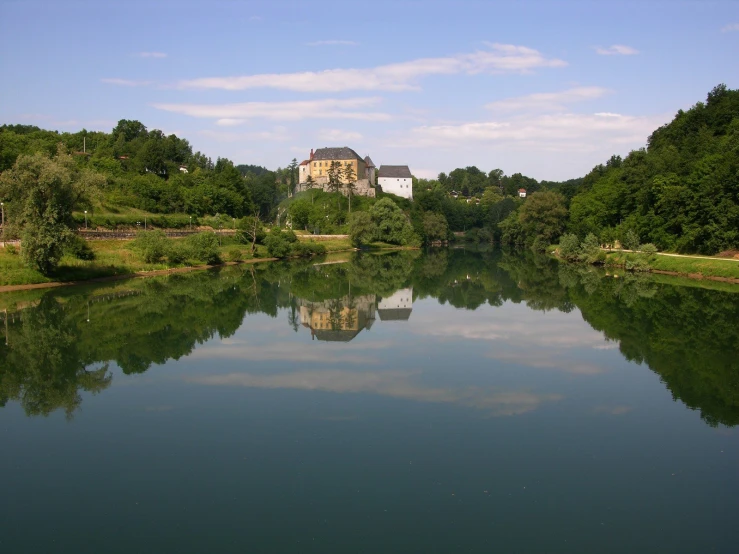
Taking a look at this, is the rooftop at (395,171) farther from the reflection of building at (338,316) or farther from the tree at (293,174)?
the reflection of building at (338,316)

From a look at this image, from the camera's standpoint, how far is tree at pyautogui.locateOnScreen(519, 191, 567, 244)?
2965 inches

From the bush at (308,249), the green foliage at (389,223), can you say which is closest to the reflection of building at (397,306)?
the bush at (308,249)

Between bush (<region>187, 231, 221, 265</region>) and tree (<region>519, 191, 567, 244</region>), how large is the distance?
40.5m

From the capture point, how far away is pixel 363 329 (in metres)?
26.1

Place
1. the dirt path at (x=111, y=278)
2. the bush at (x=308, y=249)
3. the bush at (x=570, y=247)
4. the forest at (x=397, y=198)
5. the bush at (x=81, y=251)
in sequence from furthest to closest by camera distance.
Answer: the bush at (x=308, y=249)
the bush at (x=570, y=247)
the bush at (x=81, y=251)
the forest at (x=397, y=198)
the dirt path at (x=111, y=278)

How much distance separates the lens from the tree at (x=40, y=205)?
1377 inches

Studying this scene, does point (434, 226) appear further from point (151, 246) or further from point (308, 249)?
point (151, 246)

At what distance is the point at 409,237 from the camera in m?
87.5

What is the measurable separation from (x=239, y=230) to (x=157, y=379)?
4941cm

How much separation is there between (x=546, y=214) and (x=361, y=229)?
913 inches

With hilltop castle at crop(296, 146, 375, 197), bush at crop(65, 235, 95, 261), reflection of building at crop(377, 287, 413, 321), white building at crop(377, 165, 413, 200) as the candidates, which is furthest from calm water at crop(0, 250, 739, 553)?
white building at crop(377, 165, 413, 200)

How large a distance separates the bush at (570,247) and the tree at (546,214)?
11.9 m

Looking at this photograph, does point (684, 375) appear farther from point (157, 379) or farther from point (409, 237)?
point (409, 237)

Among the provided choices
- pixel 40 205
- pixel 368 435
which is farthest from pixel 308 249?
pixel 368 435
